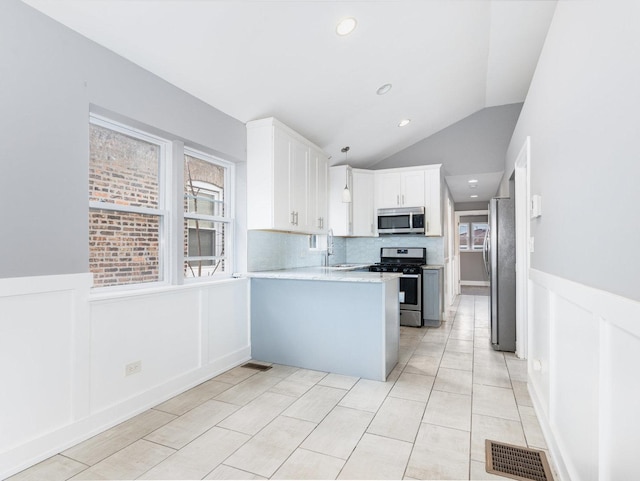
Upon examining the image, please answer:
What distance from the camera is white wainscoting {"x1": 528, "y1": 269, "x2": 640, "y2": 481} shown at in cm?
108

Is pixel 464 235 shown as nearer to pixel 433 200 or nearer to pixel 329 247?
pixel 433 200

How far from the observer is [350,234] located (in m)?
5.67

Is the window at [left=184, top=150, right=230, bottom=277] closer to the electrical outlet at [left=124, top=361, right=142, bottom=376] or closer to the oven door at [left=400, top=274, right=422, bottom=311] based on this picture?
the electrical outlet at [left=124, top=361, right=142, bottom=376]

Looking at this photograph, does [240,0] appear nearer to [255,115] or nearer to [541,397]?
[255,115]

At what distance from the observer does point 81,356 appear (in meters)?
2.13

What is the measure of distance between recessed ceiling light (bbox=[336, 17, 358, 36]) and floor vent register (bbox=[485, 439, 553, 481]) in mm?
3026

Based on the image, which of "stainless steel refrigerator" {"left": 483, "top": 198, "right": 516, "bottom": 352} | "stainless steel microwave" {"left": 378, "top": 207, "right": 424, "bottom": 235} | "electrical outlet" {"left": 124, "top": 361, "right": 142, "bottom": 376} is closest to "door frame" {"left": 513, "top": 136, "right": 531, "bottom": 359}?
"stainless steel refrigerator" {"left": 483, "top": 198, "right": 516, "bottom": 352}

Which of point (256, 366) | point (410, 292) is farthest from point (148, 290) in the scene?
point (410, 292)

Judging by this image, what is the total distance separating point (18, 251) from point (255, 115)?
7.56 feet

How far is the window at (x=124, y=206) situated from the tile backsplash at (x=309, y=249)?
1.10 m

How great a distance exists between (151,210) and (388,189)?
3.91 metres

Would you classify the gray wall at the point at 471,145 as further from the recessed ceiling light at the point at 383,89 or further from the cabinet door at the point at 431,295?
the recessed ceiling light at the point at 383,89

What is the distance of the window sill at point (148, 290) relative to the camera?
2.29m

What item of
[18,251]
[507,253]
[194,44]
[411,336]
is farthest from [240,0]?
[411,336]
